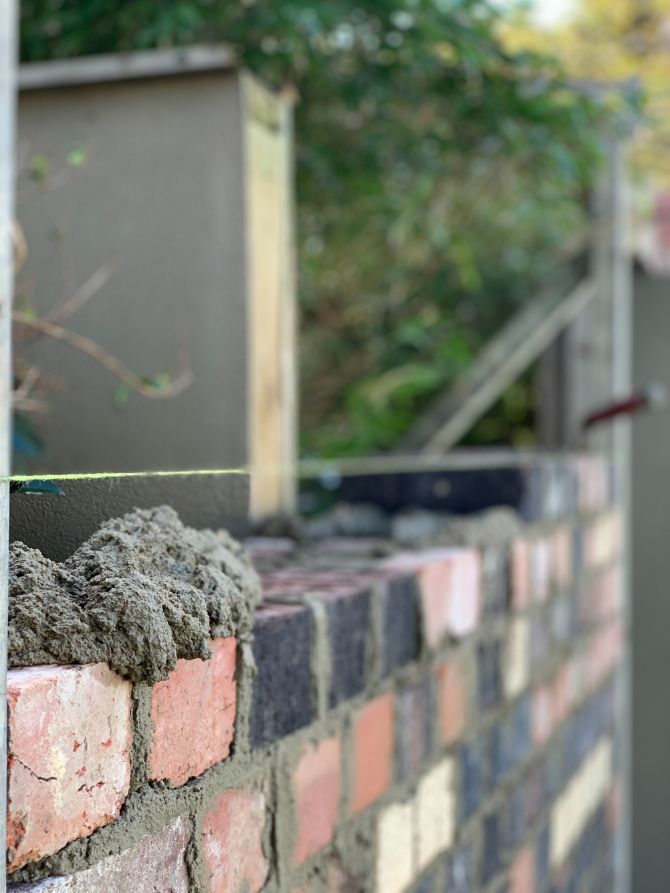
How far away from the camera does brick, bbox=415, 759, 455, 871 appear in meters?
1.41

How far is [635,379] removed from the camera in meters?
3.92

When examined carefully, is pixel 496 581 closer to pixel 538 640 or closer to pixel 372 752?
pixel 538 640

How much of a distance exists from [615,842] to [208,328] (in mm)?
1719

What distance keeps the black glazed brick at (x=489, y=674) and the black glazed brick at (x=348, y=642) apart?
18.8 inches

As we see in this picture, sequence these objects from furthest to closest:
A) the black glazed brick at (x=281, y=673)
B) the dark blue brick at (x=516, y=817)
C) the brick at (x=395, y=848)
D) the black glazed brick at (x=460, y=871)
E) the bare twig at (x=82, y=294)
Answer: the bare twig at (x=82, y=294) < the dark blue brick at (x=516, y=817) < the black glazed brick at (x=460, y=871) < the brick at (x=395, y=848) < the black glazed brick at (x=281, y=673)

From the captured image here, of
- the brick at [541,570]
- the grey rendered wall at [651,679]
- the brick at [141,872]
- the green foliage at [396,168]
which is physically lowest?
the grey rendered wall at [651,679]

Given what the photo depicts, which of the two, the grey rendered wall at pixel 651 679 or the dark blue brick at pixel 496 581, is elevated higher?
the dark blue brick at pixel 496 581

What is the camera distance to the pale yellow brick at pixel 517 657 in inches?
72.7

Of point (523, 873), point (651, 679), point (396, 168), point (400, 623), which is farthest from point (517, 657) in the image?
point (651, 679)

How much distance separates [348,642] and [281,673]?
167 millimetres

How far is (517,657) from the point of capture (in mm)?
1906

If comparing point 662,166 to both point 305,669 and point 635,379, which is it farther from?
point 305,669

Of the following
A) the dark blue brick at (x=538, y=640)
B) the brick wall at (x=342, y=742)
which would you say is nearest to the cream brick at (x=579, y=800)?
the brick wall at (x=342, y=742)

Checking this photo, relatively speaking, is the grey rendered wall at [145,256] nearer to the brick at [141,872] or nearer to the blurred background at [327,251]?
the blurred background at [327,251]
